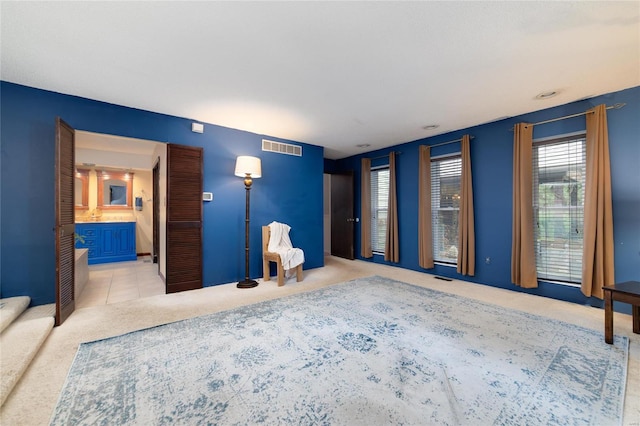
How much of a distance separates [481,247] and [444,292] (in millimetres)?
1105

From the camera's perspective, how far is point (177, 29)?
186 centimetres

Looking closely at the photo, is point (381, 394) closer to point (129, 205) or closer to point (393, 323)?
point (393, 323)

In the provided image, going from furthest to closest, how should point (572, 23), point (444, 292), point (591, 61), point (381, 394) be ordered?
point (444, 292)
point (591, 61)
point (572, 23)
point (381, 394)

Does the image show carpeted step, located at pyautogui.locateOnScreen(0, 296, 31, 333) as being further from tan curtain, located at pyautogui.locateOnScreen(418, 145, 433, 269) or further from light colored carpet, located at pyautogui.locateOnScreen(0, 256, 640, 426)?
tan curtain, located at pyautogui.locateOnScreen(418, 145, 433, 269)

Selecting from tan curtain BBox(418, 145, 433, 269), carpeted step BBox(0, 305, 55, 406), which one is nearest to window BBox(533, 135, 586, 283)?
tan curtain BBox(418, 145, 433, 269)

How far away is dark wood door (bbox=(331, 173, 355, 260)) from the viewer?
618 cm

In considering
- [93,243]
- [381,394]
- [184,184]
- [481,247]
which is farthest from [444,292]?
[93,243]

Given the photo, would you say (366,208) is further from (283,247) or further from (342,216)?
(283,247)

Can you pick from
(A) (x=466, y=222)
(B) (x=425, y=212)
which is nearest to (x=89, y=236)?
(B) (x=425, y=212)

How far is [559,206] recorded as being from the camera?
3.38 m

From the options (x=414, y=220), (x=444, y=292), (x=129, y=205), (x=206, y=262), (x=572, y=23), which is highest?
(x=572, y=23)

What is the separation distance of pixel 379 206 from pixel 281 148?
2568mm

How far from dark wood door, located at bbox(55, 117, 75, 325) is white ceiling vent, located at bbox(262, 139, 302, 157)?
8.12 ft

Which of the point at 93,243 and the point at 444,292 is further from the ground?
the point at 93,243
